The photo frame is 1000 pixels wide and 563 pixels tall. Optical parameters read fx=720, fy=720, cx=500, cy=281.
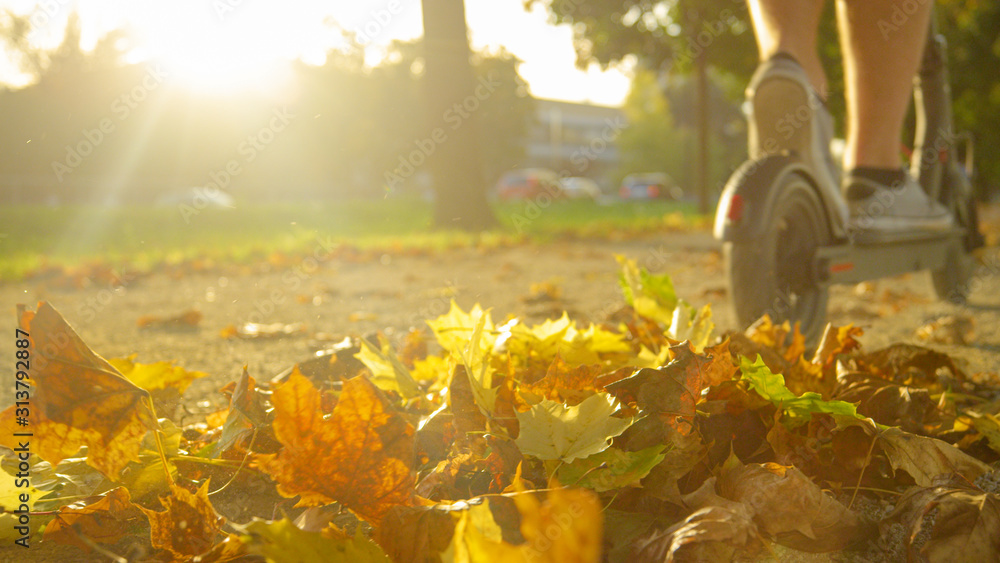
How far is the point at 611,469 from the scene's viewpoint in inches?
33.9

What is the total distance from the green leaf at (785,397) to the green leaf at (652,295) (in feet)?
1.55

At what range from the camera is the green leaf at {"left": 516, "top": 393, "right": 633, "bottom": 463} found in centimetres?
85

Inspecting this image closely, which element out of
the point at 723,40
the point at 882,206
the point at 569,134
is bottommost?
the point at 882,206

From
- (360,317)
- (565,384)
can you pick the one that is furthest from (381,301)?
(565,384)

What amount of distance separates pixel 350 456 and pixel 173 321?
99.3 inches

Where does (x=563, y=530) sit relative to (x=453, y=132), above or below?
below

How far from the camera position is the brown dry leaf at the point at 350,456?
32.4 inches

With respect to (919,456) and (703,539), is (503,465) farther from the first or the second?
(919,456)

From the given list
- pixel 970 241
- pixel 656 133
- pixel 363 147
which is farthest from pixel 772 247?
pixel 656 133

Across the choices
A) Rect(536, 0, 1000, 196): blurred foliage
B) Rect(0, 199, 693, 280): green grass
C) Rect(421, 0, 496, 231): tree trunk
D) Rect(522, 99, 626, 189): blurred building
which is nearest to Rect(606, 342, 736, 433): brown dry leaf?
Rect(421, 0, 496, 231): tree trunk

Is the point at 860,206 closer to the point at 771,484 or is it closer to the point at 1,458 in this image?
the point at 771,484

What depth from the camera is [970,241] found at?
3.34 metres

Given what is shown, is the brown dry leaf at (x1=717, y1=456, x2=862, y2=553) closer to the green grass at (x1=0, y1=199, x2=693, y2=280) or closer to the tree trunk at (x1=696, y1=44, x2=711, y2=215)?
the green grass at (x1=0, y1=199, x2=693, y2=280)

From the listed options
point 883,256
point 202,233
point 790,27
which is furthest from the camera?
point 202,233
